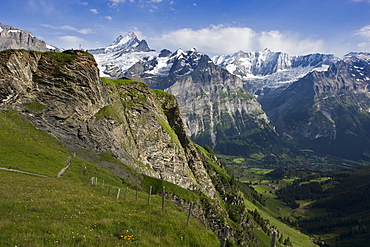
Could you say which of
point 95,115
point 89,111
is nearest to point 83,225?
point 89,111

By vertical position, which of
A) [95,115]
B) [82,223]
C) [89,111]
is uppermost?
[89,111]

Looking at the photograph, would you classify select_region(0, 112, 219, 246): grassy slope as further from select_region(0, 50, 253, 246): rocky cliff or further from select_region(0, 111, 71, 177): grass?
select_region(0, 50, 253, 246): rocky cliff

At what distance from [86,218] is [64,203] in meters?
6.43

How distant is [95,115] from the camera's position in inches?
3666

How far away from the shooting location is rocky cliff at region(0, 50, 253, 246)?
7944 cm

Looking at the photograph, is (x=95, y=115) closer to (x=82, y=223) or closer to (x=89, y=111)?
(x=89, y=111)

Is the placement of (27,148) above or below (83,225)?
below

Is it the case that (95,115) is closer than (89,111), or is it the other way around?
(89,111)

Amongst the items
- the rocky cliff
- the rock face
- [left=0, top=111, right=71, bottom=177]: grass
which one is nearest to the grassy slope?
[left=0, top=111, right=71, bottom=177]: grass

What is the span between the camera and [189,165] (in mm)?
122938

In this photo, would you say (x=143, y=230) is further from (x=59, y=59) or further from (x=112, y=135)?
(x=59, y=59)

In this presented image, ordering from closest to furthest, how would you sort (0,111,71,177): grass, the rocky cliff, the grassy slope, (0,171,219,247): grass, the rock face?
1. (0,171,219,247): grass
2. the grassy slope
3. (0,111,71,177): grass
4. the rocky cliff
5. the rock face

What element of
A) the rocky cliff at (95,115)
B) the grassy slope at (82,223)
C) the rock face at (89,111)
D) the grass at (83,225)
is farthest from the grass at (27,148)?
the grass at (83,225)

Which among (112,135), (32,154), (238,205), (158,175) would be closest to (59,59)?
(112,135)
